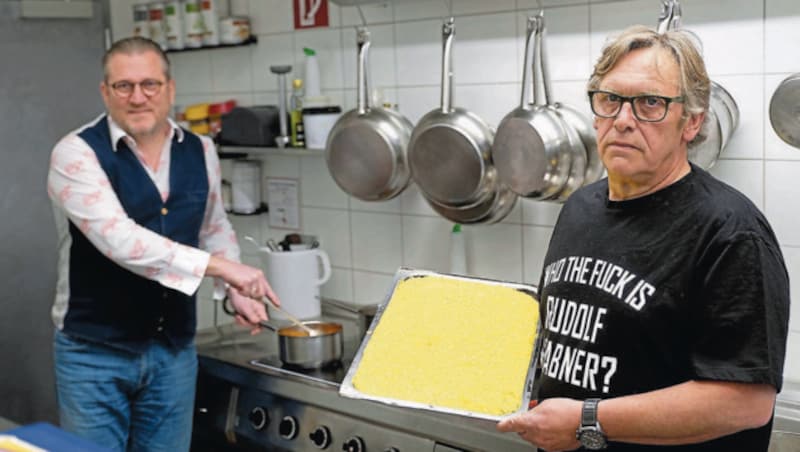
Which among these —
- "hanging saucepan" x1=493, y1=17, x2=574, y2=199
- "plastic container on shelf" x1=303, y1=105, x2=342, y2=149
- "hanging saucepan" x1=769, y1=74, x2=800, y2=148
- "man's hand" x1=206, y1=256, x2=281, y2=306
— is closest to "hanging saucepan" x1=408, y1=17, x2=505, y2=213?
"hanging saucepan" x1=493, y1=17, x2=574, y2=199

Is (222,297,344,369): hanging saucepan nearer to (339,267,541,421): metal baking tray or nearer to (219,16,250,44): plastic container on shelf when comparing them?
(339,267,541,421): metal baking tray

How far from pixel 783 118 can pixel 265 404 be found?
4.64 ft

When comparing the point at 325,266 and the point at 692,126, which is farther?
the point at 325,266

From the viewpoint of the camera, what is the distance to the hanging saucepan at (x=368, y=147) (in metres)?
2.63

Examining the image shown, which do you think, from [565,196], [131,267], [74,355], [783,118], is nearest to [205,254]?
[131,267]

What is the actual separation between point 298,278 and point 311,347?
1.62 feet

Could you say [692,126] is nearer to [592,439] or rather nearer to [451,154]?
[592,439]

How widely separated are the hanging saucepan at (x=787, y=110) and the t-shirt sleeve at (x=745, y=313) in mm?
631

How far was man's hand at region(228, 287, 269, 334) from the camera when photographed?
2514 mm

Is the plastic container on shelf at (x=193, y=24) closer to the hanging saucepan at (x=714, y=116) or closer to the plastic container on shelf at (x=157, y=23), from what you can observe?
the plastic container on shelf at (x=157, y=23)

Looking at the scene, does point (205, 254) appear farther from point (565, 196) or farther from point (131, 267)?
point (565, 196)

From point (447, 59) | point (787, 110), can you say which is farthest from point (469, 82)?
point (787, 110)

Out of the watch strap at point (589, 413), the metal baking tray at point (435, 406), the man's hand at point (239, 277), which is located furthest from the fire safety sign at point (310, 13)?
the watch strap at point (589, 413)

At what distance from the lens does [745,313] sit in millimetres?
1340
